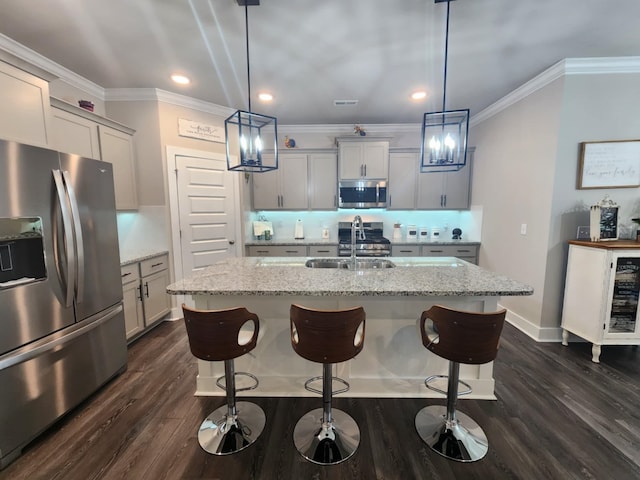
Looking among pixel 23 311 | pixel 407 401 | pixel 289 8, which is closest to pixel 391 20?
pixel 289 8

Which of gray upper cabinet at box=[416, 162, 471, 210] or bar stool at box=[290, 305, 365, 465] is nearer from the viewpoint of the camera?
bar stool at box=[290, 305, 365, 465]

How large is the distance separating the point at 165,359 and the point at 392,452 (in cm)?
220

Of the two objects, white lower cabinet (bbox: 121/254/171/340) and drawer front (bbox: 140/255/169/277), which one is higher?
drawer front (bbox: 140/255/169/277)

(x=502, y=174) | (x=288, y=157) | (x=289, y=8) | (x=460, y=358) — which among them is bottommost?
(x=460, y=358)

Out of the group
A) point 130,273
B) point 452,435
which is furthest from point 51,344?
point 452,435

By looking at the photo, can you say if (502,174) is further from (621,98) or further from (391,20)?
(391,20)

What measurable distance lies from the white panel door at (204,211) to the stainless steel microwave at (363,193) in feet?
5.65

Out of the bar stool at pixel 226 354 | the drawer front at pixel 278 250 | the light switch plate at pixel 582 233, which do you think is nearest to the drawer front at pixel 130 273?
the bar stool at pixel 226 354

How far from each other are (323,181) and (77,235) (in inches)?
127

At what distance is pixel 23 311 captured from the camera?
63.5 inches

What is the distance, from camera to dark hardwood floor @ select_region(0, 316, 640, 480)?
1.53 meters

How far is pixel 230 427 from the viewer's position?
177cm

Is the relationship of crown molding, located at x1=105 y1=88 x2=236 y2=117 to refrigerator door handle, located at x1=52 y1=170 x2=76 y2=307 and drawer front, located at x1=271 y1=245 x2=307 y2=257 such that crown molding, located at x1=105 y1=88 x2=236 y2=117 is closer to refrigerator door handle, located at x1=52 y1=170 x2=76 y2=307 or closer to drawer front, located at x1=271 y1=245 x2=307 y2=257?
refrigerator door handle, located at x1=52 y1=170 x2=76 y2=307

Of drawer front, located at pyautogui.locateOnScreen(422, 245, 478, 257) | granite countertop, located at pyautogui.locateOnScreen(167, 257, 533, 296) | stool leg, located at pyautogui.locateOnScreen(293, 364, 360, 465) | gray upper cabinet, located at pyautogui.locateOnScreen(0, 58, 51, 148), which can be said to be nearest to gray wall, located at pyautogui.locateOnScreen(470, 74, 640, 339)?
drawer front, located at pyautogui.locateOnScreen(422, 245, 478, 257)
